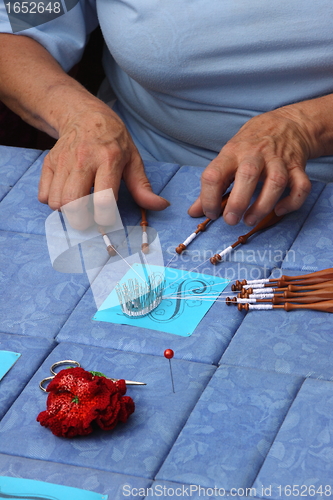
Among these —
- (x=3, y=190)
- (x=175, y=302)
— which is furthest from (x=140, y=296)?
(x=3, y=190)

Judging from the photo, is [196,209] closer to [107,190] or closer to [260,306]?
[107,190]

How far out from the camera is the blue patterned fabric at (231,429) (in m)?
0.66

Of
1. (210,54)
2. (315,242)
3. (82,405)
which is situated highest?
(210,54)

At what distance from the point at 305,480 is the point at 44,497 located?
0.31 meters

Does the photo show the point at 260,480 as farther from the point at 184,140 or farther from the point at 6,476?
the point at 184,140

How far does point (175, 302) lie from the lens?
0.93 meters

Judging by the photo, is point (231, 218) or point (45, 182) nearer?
point (231, 218)

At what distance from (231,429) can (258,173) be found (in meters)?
0.48

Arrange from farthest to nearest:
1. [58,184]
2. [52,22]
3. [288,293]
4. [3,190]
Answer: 1. [52,22]
2. [3,190]
3. [58,184]
4. [288,293]

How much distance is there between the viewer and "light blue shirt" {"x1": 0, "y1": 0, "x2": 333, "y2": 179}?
1127 mm

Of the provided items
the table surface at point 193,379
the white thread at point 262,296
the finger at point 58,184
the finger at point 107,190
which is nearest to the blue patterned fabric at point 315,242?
the table surface at point 193,379

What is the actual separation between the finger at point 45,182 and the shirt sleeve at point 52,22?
42cm

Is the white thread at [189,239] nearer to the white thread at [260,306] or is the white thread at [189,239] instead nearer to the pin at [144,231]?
the pin at [144,231]

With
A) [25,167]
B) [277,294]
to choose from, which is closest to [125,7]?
[25,167]
